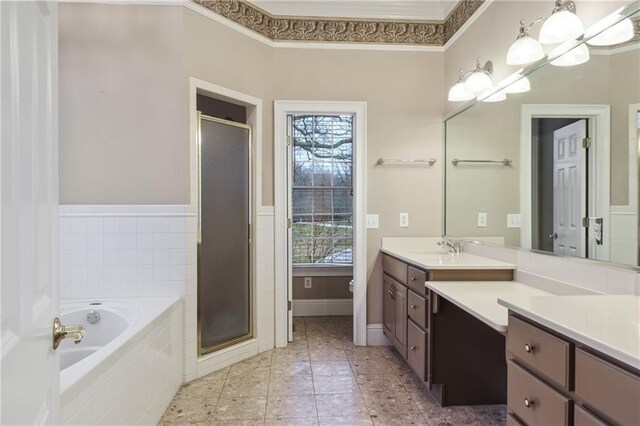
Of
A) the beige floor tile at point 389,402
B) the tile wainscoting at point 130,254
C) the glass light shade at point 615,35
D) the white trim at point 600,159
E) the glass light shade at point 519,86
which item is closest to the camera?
the glass light shade at point 615,35

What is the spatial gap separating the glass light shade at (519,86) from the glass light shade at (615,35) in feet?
1.46

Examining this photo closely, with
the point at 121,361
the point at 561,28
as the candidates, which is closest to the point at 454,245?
the point at 561,28

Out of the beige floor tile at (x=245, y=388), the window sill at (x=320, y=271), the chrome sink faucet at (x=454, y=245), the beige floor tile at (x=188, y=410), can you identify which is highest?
the chrome sink faucet at (x=454, y=245)

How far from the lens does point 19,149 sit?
620 mm

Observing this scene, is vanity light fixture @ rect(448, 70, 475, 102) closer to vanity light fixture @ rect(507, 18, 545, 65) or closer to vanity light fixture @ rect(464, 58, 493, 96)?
vanity light fixture @ rect(464, 58, 493, 96)

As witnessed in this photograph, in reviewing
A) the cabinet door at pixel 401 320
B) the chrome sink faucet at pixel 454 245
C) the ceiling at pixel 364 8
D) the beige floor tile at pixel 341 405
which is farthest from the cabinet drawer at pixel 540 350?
the ceiling at pixel 364 8

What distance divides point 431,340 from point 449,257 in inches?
25.9

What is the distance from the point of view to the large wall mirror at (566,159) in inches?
55.5

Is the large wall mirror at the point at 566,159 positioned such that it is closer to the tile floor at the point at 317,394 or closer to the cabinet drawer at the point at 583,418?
the cabinet drawer at the point at 583,418

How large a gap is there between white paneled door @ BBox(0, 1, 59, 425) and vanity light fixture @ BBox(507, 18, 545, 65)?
2.04 metres

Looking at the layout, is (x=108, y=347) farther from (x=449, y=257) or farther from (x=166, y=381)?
(x=449, y=257)

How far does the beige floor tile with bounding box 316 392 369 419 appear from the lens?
2.08 m

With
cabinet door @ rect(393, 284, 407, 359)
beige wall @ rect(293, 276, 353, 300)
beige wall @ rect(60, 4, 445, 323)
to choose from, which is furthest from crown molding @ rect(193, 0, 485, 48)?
beige wall @ rect(293, 276, 353, 300)

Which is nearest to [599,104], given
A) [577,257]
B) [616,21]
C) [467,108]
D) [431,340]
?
[616,21]
